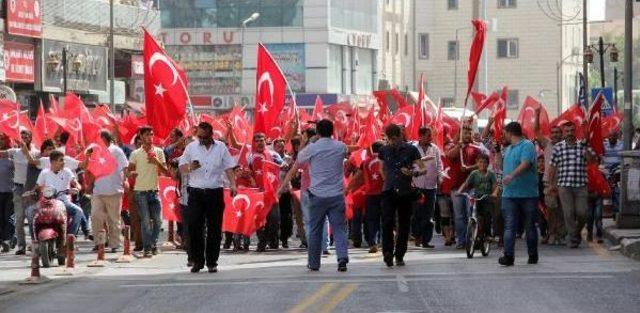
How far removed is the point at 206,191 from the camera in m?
21.3

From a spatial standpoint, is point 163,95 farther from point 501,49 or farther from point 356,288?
point 501,49

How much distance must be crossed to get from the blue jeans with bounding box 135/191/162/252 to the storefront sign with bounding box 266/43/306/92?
243 feet

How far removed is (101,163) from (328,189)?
4603 millimetres

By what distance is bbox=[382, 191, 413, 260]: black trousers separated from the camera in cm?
2178

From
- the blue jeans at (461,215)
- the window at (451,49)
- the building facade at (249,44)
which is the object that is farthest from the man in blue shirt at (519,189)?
the window at (451,49)

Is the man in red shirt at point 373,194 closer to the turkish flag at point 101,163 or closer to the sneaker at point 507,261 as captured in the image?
the turkish flag at point 101,163

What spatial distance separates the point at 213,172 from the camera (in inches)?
838

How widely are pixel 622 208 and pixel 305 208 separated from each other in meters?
6.06

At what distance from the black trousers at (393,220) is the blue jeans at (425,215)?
161 inches

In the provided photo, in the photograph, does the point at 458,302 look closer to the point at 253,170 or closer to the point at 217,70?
the point at 253,170

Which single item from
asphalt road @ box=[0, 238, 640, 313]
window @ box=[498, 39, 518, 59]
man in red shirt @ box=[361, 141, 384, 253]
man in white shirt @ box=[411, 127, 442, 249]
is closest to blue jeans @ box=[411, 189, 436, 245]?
man in white shirt @ box=[411, 127, 442, 249]

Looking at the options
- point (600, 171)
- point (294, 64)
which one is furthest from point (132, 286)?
point (294, 64)

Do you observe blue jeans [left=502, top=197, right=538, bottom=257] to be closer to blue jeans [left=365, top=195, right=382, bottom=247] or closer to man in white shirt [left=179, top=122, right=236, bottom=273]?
man in white shirt [left=179, top=122, right=236, bottom=273]

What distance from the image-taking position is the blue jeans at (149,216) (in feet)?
80.9
